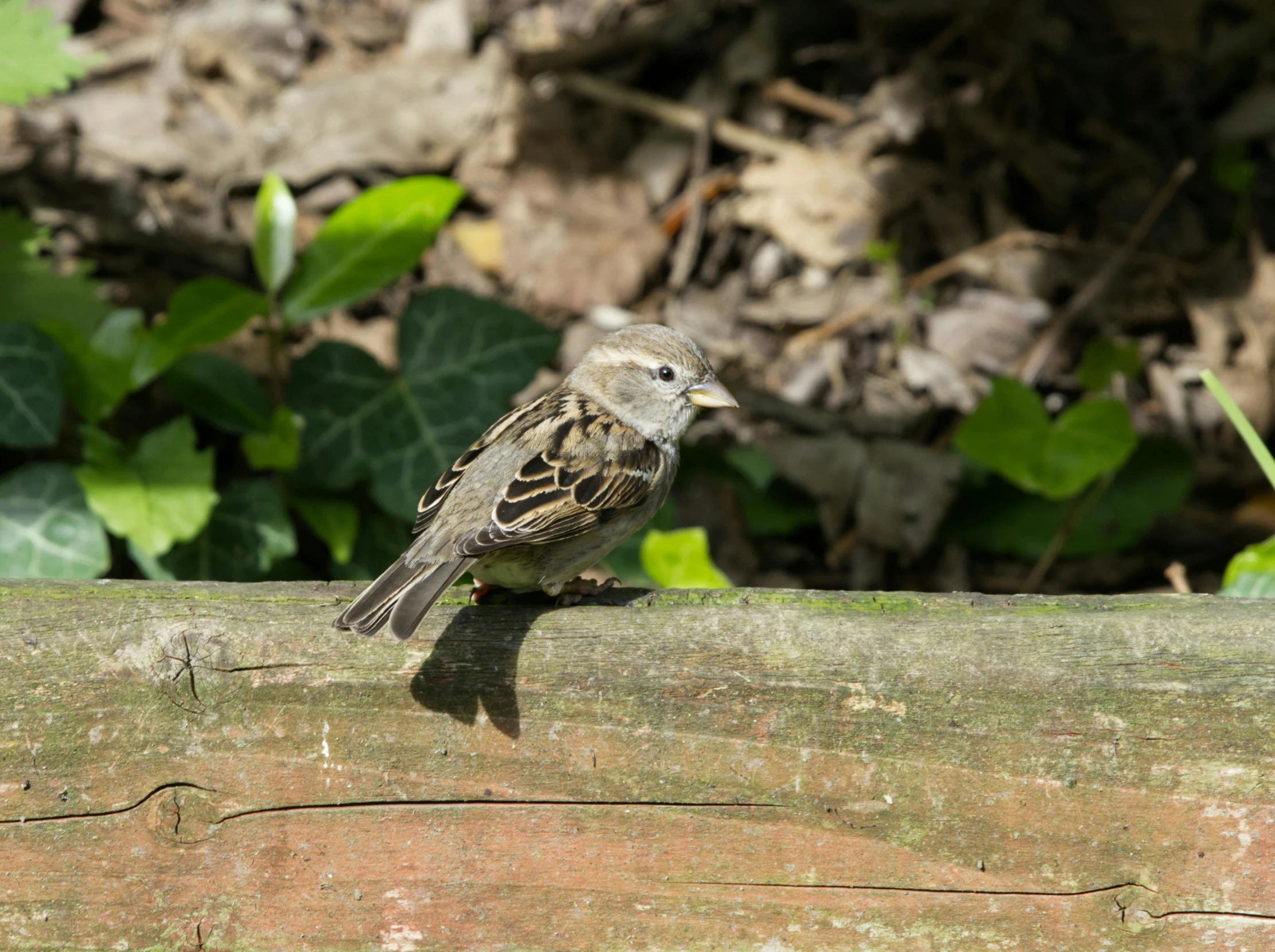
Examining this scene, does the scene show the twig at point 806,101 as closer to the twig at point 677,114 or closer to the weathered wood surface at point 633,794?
Result: the twig at point 677,114

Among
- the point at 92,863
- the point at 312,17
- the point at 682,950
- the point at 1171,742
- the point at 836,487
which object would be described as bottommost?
the point at 836,487

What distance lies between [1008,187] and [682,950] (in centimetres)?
480

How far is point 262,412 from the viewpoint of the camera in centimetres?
399

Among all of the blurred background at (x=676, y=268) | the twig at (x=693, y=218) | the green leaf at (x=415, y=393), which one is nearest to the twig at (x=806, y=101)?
the blurred background at (x=676, y=268)

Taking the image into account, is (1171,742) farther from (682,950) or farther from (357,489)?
(357,489)

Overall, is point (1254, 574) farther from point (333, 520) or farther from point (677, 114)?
point (677, 114)

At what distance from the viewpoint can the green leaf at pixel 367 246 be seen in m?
3.86

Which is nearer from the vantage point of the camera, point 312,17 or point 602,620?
point 602,620

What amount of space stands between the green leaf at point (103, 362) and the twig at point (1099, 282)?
3451 millimetres

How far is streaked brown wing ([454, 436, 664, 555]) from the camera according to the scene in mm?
2693

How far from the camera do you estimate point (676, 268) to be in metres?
5.77

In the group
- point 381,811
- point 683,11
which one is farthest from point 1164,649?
point 683,11

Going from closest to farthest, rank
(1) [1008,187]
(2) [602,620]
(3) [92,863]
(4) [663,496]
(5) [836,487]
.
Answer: (3) [92,863] → (2) [602,620] → (4) [663,496] → (5) [836,487] → (1) [1008,187]

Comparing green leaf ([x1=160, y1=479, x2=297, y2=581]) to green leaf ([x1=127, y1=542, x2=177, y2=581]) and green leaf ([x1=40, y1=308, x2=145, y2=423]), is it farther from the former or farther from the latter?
green leaf ([x1=40, y1=308, x2=145, y2=423])
